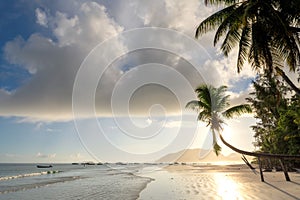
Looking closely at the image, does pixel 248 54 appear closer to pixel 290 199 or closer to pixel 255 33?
pixel 255 33

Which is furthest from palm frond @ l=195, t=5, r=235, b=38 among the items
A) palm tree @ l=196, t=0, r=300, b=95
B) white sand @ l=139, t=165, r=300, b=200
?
white sand @ l=139, t=165, r=300, b=200

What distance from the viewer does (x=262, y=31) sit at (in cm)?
1121

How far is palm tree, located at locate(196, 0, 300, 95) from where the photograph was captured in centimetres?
1043

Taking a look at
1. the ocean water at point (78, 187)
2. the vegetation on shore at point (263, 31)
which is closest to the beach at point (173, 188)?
the ocean water at point (78, 187)

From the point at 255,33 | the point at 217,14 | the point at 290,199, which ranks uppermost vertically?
the point at 217,14

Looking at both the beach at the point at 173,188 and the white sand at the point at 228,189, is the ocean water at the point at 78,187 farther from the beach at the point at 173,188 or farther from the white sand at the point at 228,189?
the white sand at the point at 228,189

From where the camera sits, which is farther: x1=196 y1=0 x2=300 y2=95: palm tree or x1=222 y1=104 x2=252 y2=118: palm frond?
x1=222 y1=104 x2=252 y2=118: palm frond

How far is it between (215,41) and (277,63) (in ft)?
9.44

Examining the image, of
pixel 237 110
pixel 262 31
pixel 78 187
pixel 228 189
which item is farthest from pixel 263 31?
pixel 78 187

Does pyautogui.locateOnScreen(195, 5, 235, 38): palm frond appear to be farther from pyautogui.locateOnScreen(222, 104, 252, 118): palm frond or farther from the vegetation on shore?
pyautogui.locateOnScreen(222, 104, 252, 118): palm frond

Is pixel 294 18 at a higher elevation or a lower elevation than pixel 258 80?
lower

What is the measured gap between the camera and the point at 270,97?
28.9 metres

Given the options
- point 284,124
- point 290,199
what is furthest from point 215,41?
point 284,124

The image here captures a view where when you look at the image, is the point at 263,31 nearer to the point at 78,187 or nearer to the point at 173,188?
the point at 173,188
